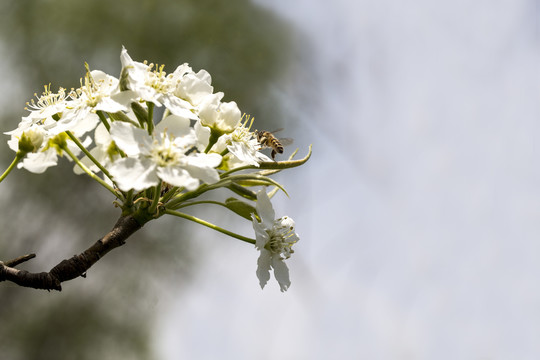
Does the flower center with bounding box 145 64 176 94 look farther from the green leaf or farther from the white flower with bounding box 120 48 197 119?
the green leaf

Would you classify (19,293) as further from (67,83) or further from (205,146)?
(205,146)

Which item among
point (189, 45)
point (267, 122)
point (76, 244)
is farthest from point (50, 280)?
point (189, 45)

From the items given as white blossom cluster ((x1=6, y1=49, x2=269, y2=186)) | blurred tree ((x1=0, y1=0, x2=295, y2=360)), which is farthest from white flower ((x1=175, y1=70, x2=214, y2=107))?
blurred tree ((x1=0, y1=0, x2=295, y2=360))

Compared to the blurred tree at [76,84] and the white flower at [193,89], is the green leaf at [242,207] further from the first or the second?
the blurred tree at [76,84]

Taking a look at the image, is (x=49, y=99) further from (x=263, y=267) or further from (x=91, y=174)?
(x=263, y=267)

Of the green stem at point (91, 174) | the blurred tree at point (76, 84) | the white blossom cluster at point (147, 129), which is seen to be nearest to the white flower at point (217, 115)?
the white blossom cluster at point (147, 129)

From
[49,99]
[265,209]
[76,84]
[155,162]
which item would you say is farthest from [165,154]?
[76,84]
